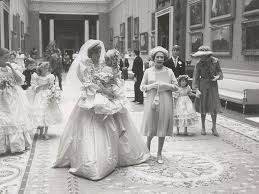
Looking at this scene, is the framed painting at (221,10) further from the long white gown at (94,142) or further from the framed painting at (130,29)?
the framed painting at (130,29)

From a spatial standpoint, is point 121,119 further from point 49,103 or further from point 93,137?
point 49,103

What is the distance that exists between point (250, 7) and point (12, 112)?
7787 millimetres

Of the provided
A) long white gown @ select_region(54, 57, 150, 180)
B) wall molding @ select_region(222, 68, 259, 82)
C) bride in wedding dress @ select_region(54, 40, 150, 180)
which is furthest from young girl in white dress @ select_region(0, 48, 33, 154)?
wall molding @ select_region(222, 68, 259, 82)

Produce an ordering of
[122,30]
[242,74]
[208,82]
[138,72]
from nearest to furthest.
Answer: [208,82], [242,74], [138,72], [122,30]

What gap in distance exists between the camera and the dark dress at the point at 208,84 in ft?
26.0

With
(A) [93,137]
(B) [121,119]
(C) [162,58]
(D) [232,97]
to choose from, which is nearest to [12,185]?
(A) [93,137]

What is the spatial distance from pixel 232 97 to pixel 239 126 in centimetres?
252

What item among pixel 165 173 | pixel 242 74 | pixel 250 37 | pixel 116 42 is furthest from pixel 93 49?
pixel 116 42

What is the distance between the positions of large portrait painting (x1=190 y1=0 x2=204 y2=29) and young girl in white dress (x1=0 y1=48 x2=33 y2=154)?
988 centimetres

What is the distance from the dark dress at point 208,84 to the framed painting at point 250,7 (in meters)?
3.98

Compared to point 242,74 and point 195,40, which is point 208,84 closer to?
point 242,74

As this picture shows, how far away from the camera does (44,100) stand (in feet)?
25.0

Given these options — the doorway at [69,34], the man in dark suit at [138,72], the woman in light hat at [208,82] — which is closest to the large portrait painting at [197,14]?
the man in dark suit at [138,72]

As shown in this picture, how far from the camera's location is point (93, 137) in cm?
532
